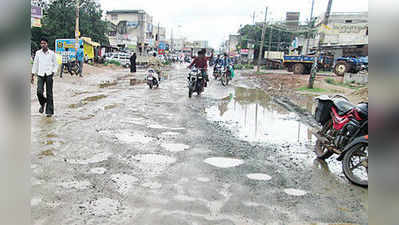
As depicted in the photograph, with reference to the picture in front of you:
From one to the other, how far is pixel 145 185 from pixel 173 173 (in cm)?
50

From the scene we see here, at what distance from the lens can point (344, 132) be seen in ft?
14.5

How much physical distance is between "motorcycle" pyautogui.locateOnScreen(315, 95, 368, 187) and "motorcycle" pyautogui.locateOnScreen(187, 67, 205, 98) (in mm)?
6545

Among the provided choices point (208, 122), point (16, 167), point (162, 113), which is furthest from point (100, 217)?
point (162, 113)

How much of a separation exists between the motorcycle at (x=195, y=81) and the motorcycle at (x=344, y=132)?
6545 mm

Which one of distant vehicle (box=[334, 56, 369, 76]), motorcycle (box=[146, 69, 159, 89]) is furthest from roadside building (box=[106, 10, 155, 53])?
motorcycle (box=[146, 69, 159, 89])

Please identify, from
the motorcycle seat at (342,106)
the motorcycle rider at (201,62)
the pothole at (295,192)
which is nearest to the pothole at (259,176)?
the pothole at (295,192)

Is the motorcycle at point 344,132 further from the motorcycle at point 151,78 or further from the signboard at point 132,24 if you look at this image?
the signboard at point 132,24

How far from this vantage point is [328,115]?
5.19 m

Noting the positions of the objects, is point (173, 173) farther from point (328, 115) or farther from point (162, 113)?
point (162, 113)

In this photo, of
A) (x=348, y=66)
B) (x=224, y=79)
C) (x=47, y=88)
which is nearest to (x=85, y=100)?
(x=47, y=88)

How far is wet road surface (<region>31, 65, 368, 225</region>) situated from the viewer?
3068mm

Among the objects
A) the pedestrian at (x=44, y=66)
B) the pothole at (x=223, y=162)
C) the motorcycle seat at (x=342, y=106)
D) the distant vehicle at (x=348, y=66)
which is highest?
the distant vehicle at (x=348, y=66)

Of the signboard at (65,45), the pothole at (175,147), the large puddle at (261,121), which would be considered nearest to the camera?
the pothole at (175,147)

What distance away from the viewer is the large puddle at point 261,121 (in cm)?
→ 642
